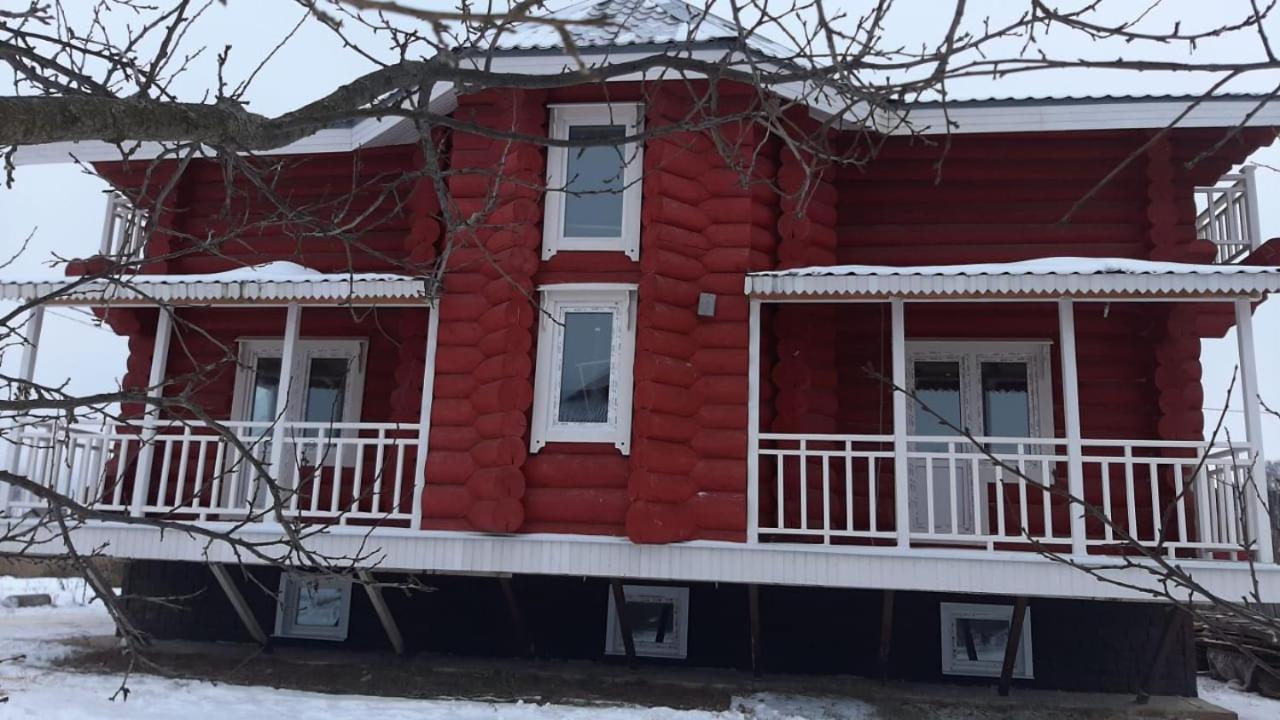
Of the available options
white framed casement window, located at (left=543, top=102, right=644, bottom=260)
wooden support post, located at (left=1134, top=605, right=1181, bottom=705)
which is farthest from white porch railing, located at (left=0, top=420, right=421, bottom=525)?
wooden support post, located at (left=1134, top=605, right=1181, bottom=705)

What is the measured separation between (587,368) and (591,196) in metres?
1.42

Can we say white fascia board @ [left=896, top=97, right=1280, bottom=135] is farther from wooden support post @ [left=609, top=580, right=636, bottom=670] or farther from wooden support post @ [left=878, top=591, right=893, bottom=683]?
wooden support post @ [left=609, top=580, right=636, bottom=670]

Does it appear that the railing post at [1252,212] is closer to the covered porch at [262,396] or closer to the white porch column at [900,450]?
the white porch column at [900,450]

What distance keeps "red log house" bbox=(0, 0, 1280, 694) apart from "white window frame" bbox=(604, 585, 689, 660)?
28 mm

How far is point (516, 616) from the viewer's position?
9312 mm

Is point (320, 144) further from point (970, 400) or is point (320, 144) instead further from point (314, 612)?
point (970, 400)

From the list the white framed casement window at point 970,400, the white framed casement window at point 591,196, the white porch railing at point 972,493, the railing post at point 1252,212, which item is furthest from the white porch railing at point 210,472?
the railing post at point 1252,212

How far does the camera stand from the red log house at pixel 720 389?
7.91m

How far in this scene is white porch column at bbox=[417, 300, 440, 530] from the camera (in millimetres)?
8328

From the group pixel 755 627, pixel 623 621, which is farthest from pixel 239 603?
pixel 755 627

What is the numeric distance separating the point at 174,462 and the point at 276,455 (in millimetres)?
2376

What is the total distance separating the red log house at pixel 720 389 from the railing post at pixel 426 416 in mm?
25

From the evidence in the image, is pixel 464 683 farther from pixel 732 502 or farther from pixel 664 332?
pixel 664 332

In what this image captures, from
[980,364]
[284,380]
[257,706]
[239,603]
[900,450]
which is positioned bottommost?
[257,706]
